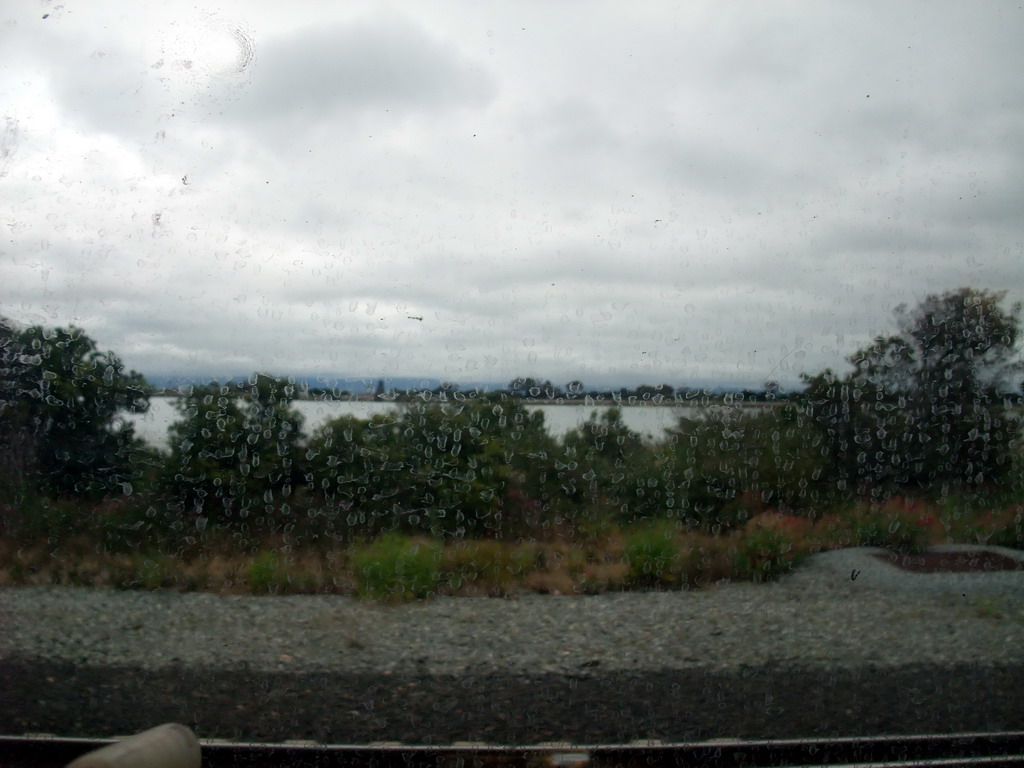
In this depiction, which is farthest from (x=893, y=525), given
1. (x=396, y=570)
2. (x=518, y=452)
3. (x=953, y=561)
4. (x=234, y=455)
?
(x=234, y=455)

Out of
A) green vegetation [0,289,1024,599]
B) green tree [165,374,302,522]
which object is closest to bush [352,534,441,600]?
green vegetation [0,289,1024,599]

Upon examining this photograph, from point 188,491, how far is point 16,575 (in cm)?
175

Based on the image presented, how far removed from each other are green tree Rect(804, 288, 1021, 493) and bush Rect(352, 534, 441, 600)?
13.8ft

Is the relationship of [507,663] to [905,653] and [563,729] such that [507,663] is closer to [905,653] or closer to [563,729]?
[563,729]

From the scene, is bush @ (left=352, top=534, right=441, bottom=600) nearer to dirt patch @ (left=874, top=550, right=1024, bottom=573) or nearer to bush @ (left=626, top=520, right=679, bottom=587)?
bush @ (left=626, top=520, right=679, bottom=587)

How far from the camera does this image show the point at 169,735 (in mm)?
4293

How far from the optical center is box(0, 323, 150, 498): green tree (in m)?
7.96

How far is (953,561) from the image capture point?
940 centimetres

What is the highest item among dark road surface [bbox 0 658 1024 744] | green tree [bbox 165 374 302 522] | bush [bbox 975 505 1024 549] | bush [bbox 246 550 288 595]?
green tree [bbox 165 374 302 522]

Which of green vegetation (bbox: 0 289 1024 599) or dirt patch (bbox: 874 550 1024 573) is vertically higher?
green vegetation (bbox: 0 289 1024 599)

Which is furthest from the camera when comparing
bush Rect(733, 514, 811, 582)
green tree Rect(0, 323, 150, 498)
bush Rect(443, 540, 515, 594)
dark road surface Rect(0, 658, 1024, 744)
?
bush Rect(733, 514, 811, 582)

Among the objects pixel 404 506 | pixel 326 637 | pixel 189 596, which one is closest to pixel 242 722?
pixel 326 637

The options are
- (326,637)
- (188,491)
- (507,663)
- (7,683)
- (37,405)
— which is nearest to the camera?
(7,683)

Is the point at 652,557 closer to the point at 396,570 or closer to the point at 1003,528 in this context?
the point at 396,570
